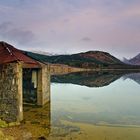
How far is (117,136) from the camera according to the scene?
16.0 metres

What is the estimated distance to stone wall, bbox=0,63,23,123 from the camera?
1798 centimetres

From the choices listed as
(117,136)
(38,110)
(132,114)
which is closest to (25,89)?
(38,110)

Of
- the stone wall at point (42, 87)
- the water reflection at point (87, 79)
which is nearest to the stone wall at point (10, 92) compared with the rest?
the stone wall at point (42, 87)

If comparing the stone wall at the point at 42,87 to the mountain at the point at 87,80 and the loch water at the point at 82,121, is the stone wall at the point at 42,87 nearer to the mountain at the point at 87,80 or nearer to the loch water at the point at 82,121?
the loch water at the point at 82,121

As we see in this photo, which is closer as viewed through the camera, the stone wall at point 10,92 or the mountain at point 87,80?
the stone wall at point 10,92

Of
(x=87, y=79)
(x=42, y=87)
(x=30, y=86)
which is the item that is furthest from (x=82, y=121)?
(x=87, y=79)

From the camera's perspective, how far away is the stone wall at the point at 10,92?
18.0 m

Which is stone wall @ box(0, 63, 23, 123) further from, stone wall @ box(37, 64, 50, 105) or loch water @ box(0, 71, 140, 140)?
stone wall @ box(37, 64, 50, 105)

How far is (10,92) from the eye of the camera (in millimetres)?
18016

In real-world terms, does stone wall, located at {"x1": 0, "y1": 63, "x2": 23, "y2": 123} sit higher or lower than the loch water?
higher

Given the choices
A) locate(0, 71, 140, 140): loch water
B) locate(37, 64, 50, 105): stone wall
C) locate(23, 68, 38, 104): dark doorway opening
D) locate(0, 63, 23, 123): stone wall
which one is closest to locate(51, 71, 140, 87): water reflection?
locate(0, 71, 140, 140): loch water

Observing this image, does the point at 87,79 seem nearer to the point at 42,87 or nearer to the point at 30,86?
the point at 30,86

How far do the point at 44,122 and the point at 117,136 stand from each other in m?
4.96

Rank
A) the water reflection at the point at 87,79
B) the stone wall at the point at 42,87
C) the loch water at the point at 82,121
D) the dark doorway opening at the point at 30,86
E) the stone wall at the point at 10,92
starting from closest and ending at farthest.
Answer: the loch water at the point at 82,121, the stone wall at the point at 10,92, the stone wall at the point at 42,87, the dark doorway opening at the point at 30,86, the water reflection at the point at 87,79
